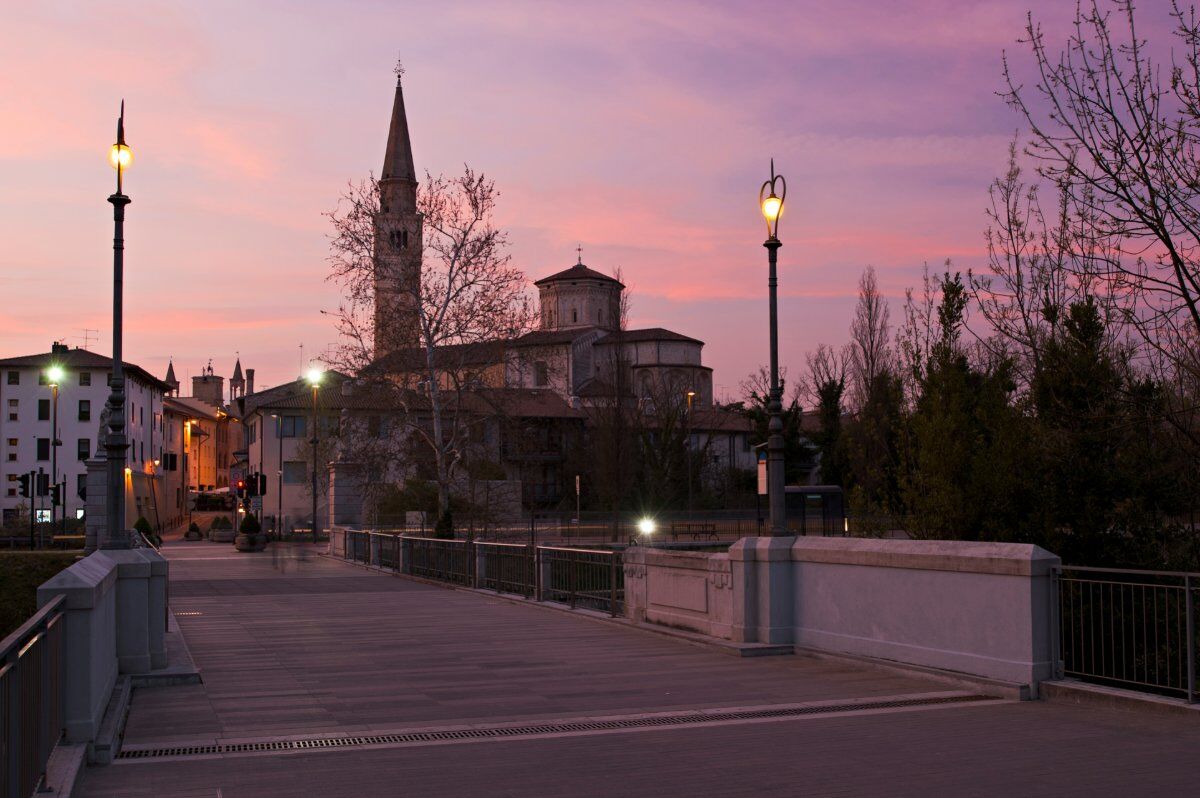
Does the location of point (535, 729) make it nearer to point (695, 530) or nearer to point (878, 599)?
point (878, 599)

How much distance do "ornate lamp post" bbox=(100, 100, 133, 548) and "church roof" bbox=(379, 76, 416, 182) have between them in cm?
8731

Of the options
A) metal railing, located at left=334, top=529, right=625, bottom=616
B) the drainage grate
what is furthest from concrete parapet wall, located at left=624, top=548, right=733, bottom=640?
the drainage grate

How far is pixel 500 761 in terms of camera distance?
8.18 metres

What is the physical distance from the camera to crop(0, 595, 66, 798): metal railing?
17.8 feet

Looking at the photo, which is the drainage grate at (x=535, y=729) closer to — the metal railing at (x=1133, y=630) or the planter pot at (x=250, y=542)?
the metal railing at (x=1133, y=630)

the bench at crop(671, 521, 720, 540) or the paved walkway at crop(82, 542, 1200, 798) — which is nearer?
the paved walkway at crop(82, 542, 1200, 798)

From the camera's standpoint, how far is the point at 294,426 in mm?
81938

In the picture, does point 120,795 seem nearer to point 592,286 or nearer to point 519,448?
point 519,448

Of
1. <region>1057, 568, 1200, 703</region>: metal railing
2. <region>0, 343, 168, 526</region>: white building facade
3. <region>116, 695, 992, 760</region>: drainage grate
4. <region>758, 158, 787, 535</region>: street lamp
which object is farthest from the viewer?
<region>0, 343, 168, 526</region>: white building facade

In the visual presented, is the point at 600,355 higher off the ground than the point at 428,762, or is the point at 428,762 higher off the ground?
the point at 600,355

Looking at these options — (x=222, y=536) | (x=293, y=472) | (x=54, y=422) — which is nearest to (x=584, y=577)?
(x=222, y=536)

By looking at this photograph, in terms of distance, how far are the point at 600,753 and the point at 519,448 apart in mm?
37760

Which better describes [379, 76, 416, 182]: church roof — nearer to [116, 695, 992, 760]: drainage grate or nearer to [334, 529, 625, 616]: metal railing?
[334, 529, 625, 616]: metal railing

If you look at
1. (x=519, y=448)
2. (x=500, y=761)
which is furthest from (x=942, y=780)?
(x=519, y=448)
